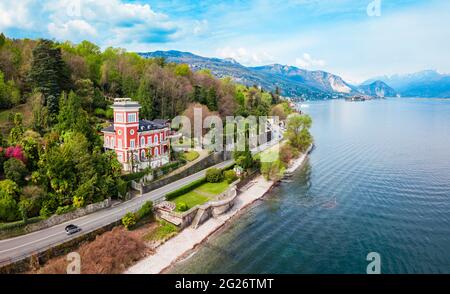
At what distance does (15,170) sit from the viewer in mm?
31141

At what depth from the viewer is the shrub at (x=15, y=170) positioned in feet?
101

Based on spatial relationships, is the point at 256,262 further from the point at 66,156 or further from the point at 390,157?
the point at 390,157

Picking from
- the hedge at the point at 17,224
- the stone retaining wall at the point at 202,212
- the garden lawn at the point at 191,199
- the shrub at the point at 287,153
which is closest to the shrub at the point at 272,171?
the shrub at the point at 287,153

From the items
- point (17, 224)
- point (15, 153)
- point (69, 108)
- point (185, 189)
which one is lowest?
point (185, 189)

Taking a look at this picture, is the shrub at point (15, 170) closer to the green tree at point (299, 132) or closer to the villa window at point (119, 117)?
the villa window at point (119, 117)

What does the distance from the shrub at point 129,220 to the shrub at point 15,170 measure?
33.4 feet

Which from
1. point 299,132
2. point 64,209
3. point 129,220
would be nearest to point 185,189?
point 129,220

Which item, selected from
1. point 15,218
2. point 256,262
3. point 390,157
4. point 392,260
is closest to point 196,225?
point 256,262

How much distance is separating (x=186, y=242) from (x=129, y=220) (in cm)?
594

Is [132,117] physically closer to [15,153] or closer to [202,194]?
[202,194]

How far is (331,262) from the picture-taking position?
29047mm

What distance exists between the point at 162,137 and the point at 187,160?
5.06 meters

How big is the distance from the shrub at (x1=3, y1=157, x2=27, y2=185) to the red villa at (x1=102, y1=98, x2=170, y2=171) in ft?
40.3

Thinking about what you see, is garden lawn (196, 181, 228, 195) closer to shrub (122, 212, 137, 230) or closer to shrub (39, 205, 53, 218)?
shrub (122, 212, 137, 230)
